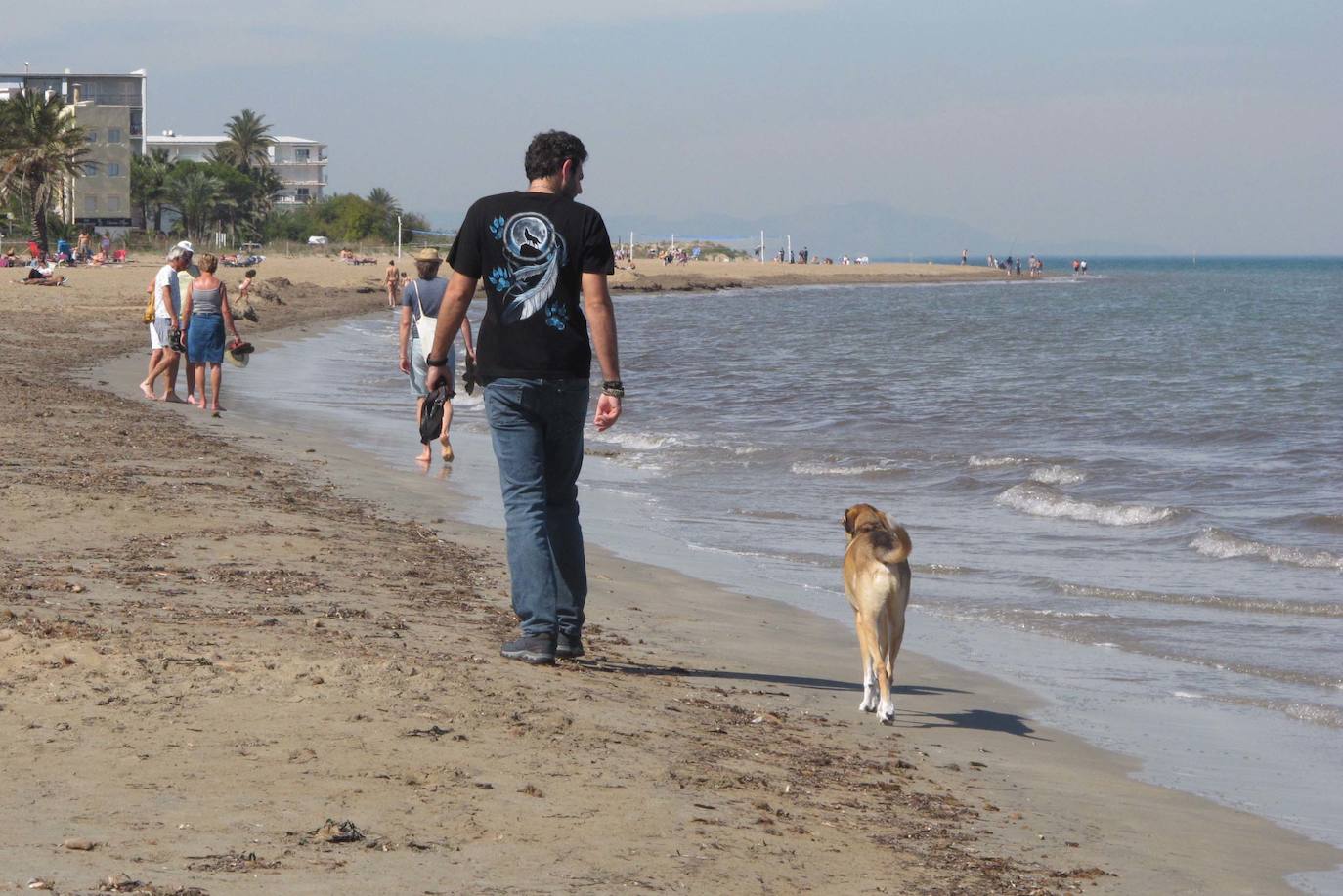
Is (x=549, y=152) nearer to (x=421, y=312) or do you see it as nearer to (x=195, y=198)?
(x=421, y=312)

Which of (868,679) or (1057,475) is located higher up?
(868,679)

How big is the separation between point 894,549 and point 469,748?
7.03ft

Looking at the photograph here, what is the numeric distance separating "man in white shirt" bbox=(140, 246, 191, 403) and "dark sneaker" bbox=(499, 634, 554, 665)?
9408 millimetres

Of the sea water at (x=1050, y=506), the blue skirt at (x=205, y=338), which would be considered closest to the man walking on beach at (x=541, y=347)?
the sea water at (x=1050, y=506)

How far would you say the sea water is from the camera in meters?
6.74

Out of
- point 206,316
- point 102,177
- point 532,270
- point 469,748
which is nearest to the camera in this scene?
point 469,748

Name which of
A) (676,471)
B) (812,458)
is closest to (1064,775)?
(676,471)

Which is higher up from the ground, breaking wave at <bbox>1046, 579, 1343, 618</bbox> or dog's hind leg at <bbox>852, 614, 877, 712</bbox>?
dog's hind leg at <bbox>852, 614, 877, 712</bbox>

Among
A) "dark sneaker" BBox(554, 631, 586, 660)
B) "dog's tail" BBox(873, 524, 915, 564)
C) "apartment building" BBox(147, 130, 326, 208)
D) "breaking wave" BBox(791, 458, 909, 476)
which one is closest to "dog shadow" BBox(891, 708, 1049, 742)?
"dog's tail" BBox(873, 524, 915, 564)

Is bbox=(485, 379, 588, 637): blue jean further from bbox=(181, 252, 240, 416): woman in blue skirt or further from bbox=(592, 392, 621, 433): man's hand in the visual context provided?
bbox=(181, 252, 240, 416): woman in blue skirt

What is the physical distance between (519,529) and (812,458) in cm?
1028

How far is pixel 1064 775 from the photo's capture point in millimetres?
5297

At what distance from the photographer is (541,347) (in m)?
5.57

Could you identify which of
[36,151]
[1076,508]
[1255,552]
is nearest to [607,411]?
[1255,552]
